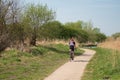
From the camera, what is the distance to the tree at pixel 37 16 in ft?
139

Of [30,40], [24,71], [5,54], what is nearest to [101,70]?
[24,71]

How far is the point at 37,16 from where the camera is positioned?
43.4 m

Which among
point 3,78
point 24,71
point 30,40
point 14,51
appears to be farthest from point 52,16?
point 3,78

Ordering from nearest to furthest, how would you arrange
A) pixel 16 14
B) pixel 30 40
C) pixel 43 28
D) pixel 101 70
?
pixel 101 70 → pixel 16 14 → pixel 30 40 → pixel 43 28

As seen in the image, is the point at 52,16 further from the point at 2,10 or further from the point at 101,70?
the point at 101,70

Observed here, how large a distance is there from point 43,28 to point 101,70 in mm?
24549

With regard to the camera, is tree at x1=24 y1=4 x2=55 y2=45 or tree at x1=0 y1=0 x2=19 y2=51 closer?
tree at x1=0 y1=0 x2=19 y2=51

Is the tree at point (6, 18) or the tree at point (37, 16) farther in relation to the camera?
the tree at point (37, 16)

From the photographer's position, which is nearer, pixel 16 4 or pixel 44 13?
pixel 16 4

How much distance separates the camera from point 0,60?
23.9 metres

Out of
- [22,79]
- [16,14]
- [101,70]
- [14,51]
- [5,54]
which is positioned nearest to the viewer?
[22,79]

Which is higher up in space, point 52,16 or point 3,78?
point 52,16

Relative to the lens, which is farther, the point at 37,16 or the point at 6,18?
the point at 37,16

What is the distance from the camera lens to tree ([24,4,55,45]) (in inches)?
1662
